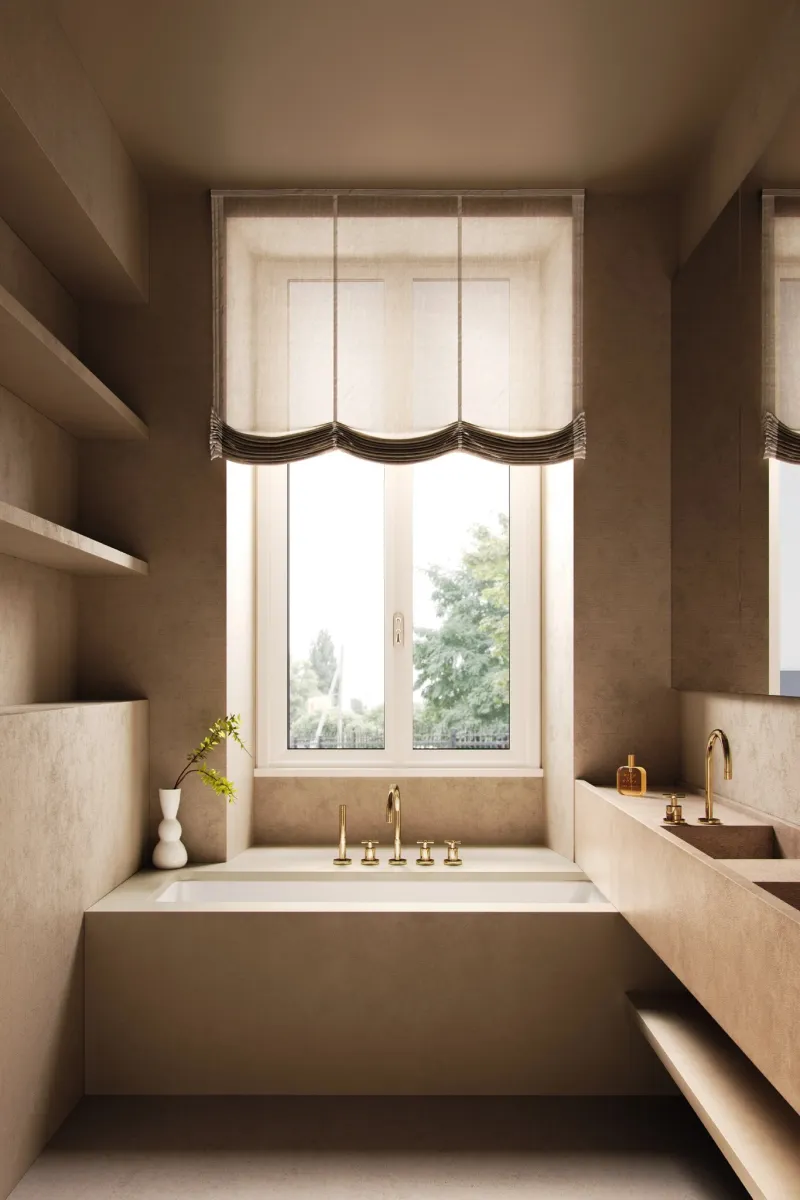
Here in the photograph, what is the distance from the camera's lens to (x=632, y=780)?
9.61 ft

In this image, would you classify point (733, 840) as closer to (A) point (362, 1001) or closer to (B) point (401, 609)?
(A) point (362, 1001)

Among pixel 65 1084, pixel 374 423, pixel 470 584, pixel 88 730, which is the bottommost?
pixel 65 1084

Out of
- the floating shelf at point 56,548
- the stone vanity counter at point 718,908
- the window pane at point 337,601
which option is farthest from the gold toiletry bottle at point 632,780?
the floating shelf at point 56,548

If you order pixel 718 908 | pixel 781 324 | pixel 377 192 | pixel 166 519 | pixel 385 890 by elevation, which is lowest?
pixel 385 890

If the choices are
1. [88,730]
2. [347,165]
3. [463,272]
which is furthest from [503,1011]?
[347,165]

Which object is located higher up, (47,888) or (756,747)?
(756,747)

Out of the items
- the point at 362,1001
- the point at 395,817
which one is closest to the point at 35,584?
the point at 395,817

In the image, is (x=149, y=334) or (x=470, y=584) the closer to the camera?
(x=149, y=334)

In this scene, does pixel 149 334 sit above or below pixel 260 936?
above

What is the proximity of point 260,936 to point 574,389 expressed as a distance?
202cm

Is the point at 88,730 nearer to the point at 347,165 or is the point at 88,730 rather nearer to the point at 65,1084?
the point at 65,1084

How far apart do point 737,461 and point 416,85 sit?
54.5 inches

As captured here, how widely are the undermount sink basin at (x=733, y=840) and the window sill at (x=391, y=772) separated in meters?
1.15

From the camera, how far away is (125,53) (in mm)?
2418
